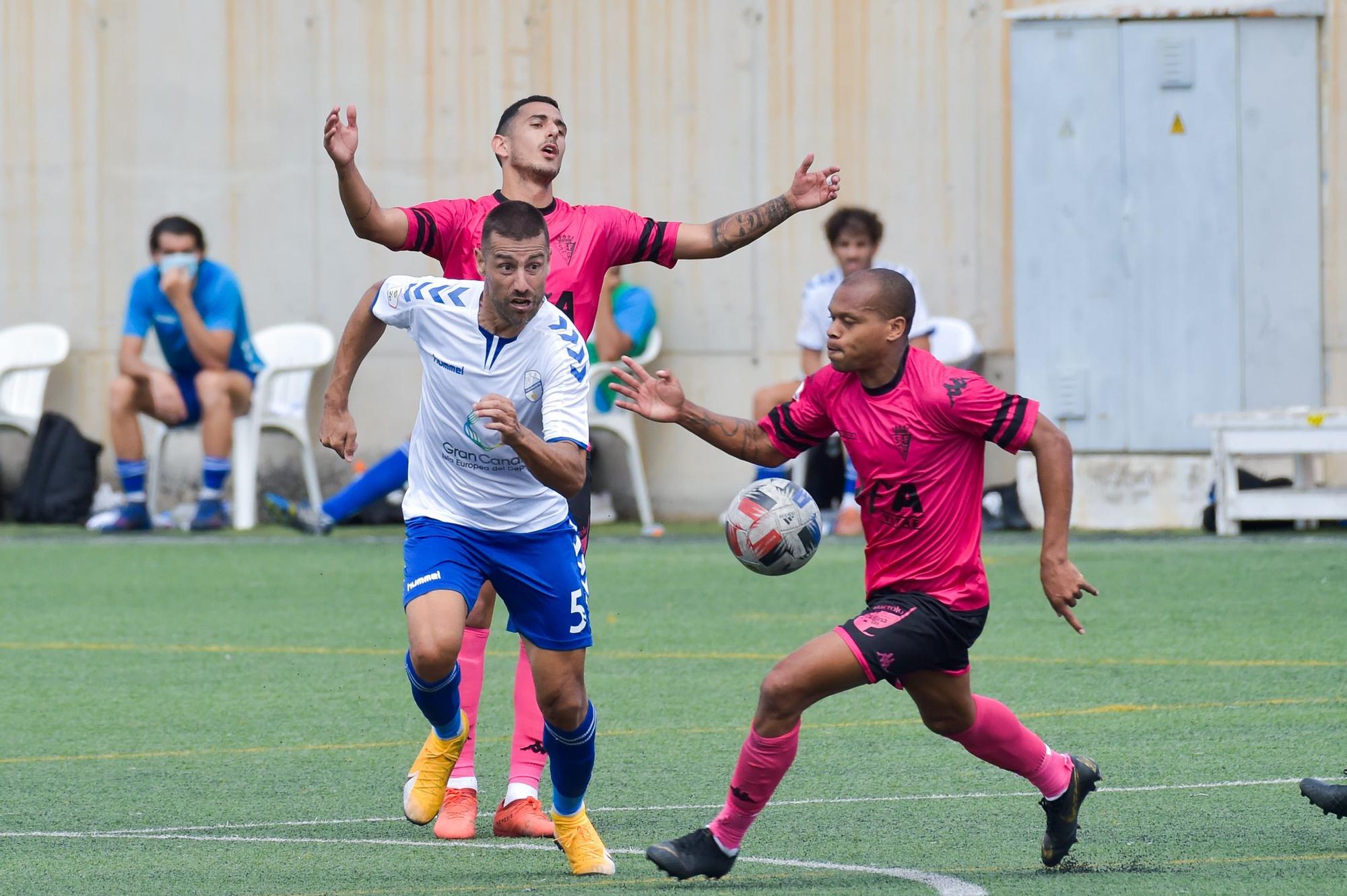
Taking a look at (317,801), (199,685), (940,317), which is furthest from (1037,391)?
(317,801)

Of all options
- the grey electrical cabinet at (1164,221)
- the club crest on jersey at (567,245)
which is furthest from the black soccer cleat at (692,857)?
the grey electrical cabinet at (1164,221)

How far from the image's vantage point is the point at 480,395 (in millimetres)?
5484

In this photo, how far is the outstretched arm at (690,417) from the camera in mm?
5469

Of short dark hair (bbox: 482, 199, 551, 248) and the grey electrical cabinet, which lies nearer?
short dark hair (bbox: 482, 199, 551, 248)

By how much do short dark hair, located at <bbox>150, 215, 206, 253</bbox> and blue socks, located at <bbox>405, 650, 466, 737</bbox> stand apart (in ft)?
28.6

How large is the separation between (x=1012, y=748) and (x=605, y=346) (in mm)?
9347

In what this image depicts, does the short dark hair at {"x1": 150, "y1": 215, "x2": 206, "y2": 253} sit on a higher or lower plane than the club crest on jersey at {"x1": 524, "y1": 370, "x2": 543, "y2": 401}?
higher

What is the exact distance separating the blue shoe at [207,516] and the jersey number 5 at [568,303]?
28.0 feet

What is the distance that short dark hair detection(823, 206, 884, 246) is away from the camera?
1220 cm

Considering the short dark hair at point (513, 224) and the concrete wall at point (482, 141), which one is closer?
the short dark hair at point (513, 224)

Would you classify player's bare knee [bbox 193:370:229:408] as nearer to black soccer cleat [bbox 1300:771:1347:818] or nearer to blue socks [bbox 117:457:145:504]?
blue socks [bbox 117:457:145:504]

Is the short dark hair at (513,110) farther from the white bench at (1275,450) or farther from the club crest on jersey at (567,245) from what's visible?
the white bench at (1275,450)

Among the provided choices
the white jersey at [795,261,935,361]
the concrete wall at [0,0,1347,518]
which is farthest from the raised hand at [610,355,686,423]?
the concrete wall at [0,0,1347,518]

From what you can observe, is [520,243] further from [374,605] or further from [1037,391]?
[1037,391]
